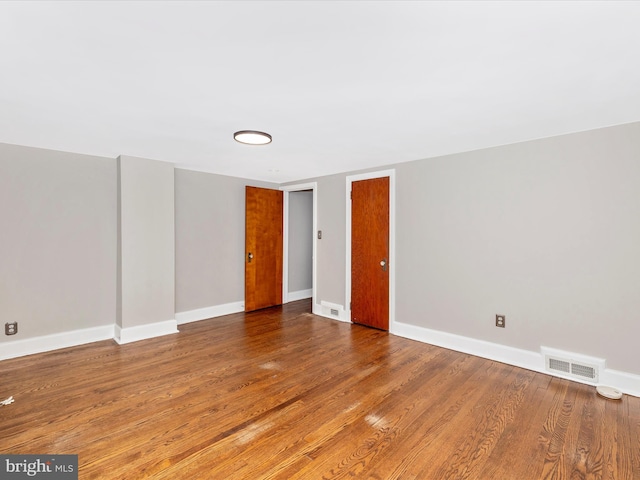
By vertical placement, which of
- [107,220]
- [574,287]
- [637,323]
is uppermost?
[107,220]

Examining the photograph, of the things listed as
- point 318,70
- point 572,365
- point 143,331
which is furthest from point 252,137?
point 572,365

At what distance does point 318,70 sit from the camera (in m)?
1.81

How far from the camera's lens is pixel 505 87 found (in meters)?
2.01

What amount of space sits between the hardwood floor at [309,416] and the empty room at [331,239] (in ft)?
0.07

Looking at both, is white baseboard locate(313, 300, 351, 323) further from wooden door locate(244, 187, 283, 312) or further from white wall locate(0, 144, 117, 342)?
white wall locate(0, 144, 117, 342)

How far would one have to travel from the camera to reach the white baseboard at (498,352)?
267 centimetres

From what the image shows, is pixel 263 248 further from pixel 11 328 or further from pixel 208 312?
pixel 11 328

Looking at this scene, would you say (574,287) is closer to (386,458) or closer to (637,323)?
(637,323)

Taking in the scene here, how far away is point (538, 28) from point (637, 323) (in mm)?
2643

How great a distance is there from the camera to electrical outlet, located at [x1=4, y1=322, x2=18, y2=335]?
11.0 feet

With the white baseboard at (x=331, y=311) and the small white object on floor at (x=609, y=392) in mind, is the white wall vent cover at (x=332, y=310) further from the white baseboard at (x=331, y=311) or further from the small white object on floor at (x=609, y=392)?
the small white object on floor at (x=609, y=392)

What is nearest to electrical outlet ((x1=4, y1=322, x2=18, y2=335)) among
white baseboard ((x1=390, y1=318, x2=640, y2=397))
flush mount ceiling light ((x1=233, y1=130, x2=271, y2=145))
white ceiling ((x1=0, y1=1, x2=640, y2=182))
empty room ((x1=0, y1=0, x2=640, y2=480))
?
empty room ((x1=0, y1=0, x2=640, y2=480))

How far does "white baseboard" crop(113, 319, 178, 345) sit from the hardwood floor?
0.82 ft

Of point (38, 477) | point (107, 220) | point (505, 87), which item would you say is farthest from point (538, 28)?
point (107, 220)
